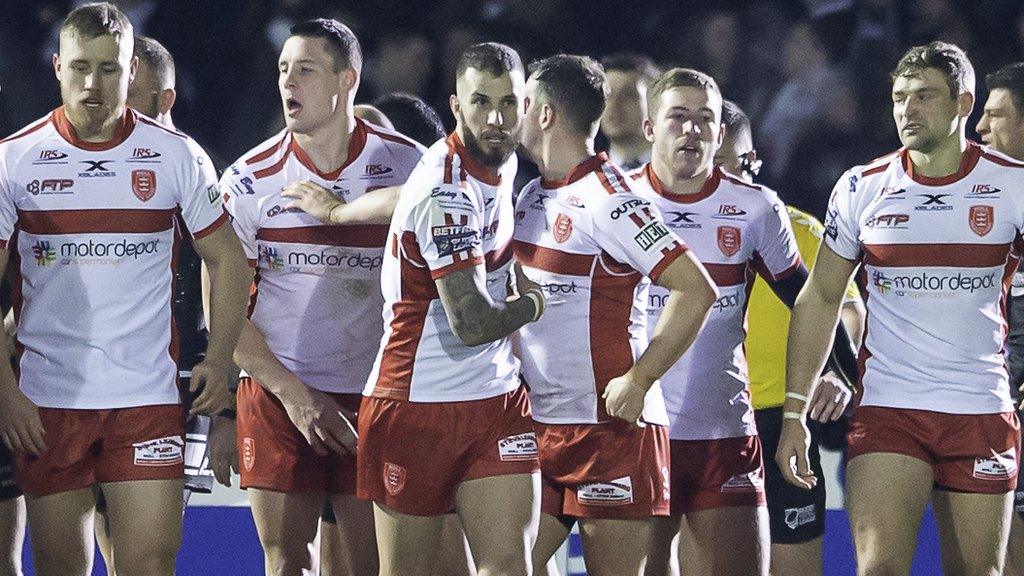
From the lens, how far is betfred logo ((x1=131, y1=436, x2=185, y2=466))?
428 centimetres

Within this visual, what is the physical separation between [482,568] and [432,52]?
497 centimetres

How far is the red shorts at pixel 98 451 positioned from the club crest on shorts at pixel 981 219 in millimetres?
2430

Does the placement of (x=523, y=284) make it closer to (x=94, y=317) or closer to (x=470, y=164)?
(x=470, y=164)

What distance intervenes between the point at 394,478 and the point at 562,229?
0.86m

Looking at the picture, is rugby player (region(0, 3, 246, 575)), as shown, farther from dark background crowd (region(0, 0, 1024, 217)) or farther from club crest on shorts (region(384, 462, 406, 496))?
dark background crowd (region(0, 0, 1024, 217))

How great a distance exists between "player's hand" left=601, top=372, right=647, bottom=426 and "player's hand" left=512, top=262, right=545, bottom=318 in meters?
0.29

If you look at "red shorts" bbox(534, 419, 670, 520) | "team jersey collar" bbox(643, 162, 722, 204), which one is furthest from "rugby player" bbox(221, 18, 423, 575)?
"team jersey collar" bbox(643, 162, 722, 204)

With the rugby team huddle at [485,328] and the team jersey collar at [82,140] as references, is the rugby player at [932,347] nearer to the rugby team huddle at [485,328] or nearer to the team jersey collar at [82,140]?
the rugby team huddle at [485,328]

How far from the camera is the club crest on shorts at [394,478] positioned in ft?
13.8

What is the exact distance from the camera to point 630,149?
5.95 metres

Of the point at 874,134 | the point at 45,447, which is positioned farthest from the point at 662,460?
the point at 874,134

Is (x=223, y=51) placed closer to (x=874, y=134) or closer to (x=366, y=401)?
(x=874, y=134)

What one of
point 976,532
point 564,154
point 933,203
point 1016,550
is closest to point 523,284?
point 564,154

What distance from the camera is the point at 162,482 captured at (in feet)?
14.1
